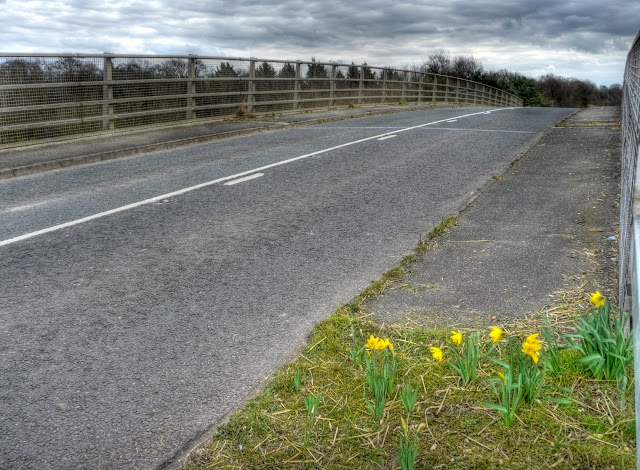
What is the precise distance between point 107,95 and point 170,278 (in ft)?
36.5

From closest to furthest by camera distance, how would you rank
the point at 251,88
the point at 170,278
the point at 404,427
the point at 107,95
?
1. the point at 404,427
2. the point at 170,278
3. the point at 107,95
4. the point at 251,88

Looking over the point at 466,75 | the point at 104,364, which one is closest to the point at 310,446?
the point at 104,364

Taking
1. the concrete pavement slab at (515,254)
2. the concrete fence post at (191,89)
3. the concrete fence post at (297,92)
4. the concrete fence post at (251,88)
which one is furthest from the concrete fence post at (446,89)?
the concrete pavement slab at (515,254)

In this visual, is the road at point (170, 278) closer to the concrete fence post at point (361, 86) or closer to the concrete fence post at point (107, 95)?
the concrete fence post at point (107, 95)

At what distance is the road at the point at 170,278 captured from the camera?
306 cm

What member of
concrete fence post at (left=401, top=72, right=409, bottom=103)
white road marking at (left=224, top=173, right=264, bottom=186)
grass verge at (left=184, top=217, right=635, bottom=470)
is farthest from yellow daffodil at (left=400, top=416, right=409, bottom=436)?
concrete fence post at (left=401, top=72, right=409, bottom=103)

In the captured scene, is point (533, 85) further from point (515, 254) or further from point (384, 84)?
point (515, 254)

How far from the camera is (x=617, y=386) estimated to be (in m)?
2.97

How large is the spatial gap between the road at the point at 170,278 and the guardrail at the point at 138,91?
10.3 ft

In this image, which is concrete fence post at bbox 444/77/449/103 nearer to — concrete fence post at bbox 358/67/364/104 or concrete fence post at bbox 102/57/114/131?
concrete fence post at bbox 358/67/364/104

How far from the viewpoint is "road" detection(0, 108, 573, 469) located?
10.0ft

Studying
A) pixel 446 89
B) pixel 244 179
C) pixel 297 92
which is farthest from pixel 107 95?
pixel 446 89

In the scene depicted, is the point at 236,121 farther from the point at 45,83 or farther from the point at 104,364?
the point at 104,364

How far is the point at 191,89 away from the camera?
17.7 meters
